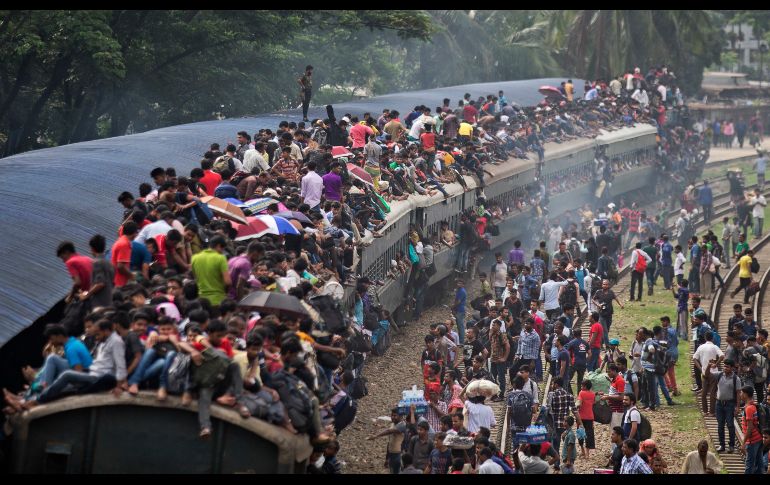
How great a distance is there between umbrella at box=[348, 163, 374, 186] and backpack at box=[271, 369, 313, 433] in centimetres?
1011

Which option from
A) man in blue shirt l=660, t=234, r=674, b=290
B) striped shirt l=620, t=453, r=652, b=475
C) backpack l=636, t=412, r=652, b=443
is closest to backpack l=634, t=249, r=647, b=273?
man in blue shirt l=660, t=234, r=674, b=290

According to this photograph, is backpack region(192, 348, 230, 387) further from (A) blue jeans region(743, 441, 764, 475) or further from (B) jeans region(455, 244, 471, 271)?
(B) jeans region(455, 244, 471, 271)

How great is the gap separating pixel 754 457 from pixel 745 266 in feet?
38.8

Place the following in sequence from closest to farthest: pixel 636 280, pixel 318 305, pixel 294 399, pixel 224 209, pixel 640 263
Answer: pixel 294 399 < pixel 318 305 < pixel 224 209 < pixel 640 263 < pixel 636 280

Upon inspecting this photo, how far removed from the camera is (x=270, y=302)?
13328 millimetres

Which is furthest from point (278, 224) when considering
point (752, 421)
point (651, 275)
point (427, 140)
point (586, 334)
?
point (651, 275)

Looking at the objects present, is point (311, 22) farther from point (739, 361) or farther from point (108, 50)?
point (739, 361)

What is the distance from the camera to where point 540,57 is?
198 feet

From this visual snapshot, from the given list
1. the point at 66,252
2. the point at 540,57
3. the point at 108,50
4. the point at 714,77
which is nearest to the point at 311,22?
the point at 108,50

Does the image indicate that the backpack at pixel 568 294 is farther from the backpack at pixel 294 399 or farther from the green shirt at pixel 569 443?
the backpack at pixel 294 399

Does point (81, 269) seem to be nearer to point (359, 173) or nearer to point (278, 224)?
point (278, 224)

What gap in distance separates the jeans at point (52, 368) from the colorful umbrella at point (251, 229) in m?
4.45

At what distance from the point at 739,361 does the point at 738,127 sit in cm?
4858

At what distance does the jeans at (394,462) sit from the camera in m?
15.6
